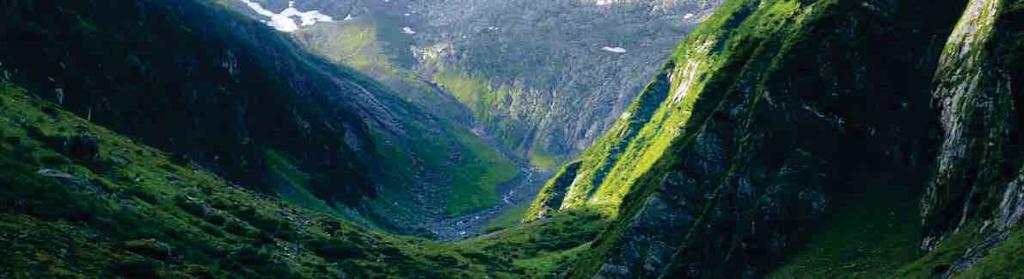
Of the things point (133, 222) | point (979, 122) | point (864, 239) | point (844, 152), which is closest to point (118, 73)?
point (133, 222)

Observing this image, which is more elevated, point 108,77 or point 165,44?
point 165,44

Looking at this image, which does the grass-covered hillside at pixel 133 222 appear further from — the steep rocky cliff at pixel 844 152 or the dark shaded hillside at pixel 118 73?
the steep rocky cliff at pixel 844 152

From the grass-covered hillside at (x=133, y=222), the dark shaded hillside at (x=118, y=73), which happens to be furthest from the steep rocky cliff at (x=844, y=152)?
the dark shaded hillside at (x=118, y=73)

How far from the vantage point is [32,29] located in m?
133

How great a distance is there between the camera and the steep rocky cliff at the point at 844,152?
70.3 meters

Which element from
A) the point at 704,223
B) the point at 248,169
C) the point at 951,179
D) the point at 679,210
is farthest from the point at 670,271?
the point at 248,169

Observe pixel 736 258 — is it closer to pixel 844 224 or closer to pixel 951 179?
pixel 844 224

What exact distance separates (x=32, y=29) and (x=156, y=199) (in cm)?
6075

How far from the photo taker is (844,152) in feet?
293

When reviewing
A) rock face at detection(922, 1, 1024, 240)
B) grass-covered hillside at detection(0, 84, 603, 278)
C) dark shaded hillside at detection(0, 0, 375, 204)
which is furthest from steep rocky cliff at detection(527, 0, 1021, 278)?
dark shaded hillside at detection(0, 0, 375, 204)

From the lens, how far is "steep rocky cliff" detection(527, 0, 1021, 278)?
70.3 m

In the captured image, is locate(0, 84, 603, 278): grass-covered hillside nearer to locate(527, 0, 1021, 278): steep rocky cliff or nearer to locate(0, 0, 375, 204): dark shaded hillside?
locate(0, 0, 375, 204): dark shaded hillside

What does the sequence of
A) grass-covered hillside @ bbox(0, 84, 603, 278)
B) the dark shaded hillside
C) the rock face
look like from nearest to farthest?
grass-covered hillside @ bbox(0, 84, 603, 278) → the rock face → the dark shaded hillside

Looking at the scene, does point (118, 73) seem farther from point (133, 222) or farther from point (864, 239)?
point (864, 239)
